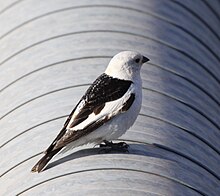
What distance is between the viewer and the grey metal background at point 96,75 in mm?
13070

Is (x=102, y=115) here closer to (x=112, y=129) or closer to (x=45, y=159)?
(x=112, y=129)

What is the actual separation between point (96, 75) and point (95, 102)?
192cm

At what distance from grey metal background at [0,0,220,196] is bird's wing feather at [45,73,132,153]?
1.05 feet

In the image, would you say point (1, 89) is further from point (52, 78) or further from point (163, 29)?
point (163, 29)

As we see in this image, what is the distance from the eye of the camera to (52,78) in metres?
15.5

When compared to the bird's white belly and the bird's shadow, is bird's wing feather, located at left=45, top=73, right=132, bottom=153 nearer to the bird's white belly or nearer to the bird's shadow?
the bird's white belly

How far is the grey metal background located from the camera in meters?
13.1

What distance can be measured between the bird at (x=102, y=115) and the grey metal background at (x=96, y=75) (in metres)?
0.20

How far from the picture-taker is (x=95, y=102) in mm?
13523

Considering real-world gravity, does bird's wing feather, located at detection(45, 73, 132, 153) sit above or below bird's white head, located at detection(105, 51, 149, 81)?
below

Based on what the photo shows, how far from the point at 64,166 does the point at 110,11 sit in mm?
4361

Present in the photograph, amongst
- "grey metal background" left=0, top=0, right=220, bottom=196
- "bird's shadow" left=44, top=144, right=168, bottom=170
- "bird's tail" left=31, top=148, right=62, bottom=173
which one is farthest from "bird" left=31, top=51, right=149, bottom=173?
"grey metal background" left=0, top=0, right=220, bottom=196

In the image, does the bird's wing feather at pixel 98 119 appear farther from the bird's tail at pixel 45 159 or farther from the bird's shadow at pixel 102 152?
the bird's shadow at pixel 102 152

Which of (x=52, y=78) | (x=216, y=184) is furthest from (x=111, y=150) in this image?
(x=52, y=78)
